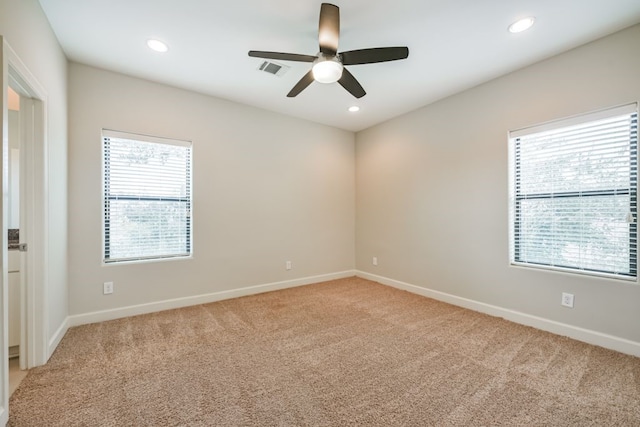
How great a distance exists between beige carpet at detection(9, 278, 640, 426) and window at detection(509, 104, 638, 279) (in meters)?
0.80

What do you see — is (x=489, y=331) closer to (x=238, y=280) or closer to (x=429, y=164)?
(x=429, y=164)

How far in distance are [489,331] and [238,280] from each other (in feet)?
10.1

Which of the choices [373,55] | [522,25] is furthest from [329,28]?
[522,25]

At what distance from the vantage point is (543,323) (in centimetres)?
276

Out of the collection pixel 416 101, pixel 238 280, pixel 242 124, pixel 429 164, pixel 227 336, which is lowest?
pixel 227 336

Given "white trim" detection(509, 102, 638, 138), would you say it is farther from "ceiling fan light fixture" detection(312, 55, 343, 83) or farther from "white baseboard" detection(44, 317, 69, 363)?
"white baseboard" detection(44, 317, 69, 363)

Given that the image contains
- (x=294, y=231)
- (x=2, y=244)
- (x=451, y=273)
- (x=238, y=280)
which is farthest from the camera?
(x=294, y=231)

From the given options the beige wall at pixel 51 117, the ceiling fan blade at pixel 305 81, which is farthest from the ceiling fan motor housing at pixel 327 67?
the beige wall at pixel 51 117

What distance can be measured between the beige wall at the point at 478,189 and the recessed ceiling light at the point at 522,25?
0.72 metres

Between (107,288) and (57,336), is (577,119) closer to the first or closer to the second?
(107,288)

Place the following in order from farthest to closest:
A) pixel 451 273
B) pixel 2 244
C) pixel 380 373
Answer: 1. pixel 451 273
2. pixel 380 373
3. pixel 2 244

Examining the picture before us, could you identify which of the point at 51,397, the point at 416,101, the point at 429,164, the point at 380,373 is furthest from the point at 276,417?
the point at 416,101

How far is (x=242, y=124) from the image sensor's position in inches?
153

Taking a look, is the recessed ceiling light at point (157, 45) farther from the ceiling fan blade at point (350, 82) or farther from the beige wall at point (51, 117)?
the ceiling fan blade at point (350, 82)
